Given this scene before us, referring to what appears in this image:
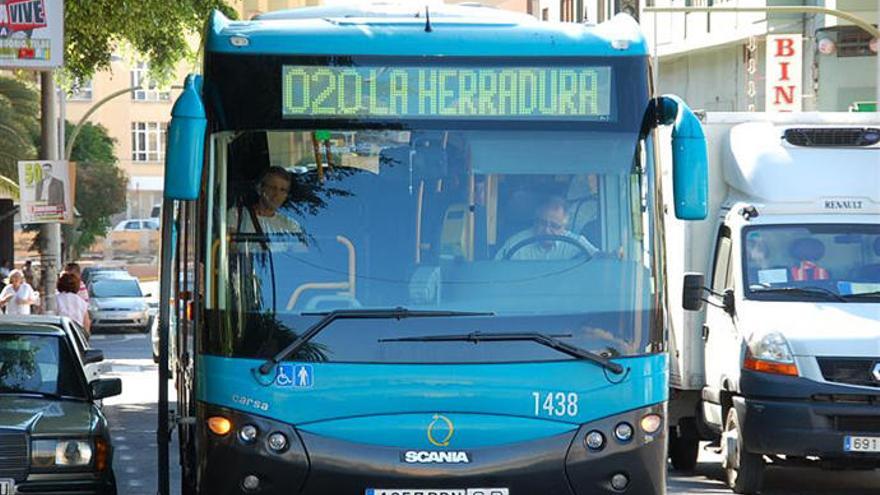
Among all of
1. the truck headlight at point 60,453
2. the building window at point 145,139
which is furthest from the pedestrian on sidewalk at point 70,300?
the building window at point 145,139

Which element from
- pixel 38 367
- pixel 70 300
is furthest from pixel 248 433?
pixel 70 300

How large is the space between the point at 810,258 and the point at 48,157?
56.5 ft

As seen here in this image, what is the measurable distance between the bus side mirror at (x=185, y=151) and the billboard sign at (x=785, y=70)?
2882cm

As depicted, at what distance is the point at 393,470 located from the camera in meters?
8.48

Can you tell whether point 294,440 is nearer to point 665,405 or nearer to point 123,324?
point 665,405

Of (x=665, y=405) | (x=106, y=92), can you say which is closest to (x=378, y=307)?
(x=665, y=405)

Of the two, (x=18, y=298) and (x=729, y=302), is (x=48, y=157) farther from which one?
(x=729, y=302)

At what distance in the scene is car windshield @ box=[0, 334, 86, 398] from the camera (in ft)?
41.5

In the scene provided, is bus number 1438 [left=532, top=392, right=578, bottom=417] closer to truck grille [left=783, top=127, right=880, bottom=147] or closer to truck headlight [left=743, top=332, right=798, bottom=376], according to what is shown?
truck headlight [left=743, top=332, right=798, bottom=376]

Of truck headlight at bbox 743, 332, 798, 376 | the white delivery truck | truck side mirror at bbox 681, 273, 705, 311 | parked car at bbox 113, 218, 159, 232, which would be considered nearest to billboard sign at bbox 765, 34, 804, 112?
the white delivery truck

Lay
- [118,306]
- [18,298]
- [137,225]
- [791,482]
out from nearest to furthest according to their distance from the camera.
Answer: [791,482]
[18,298]
[118,306]
[137,225]

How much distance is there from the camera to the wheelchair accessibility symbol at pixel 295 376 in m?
8.52

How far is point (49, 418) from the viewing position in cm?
1187

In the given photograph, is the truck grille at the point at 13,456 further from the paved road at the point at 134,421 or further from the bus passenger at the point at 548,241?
the bus passenger at the point at 548,241
